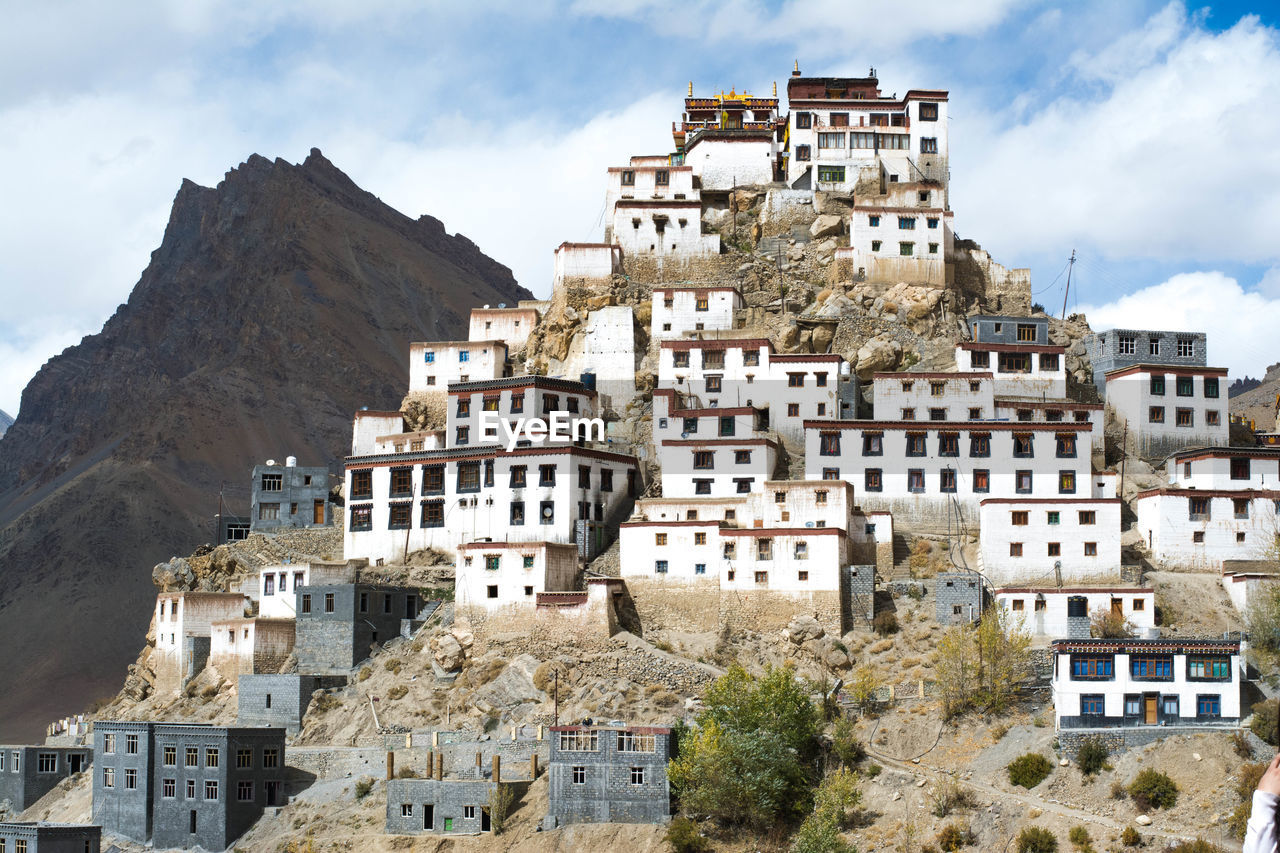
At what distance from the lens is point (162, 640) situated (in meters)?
78.1

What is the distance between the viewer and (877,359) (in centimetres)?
7888

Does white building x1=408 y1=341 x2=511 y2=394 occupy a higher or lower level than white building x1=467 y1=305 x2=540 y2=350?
lower

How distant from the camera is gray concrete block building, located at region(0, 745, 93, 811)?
7612 cm

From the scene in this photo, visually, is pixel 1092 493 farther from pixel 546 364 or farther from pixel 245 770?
pixel 245 770

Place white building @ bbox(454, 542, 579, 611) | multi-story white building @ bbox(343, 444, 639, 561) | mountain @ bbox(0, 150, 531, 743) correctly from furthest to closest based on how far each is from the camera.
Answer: mountain @ bbox(0, 150, 531, 743), multi-story white building @ bbox(343, 444, 639, 561), white building @ bbox(454, 542, 579, 611)

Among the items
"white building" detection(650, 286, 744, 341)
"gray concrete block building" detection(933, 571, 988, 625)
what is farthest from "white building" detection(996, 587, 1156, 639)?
"white building" detection(650, 286, 744, 341)

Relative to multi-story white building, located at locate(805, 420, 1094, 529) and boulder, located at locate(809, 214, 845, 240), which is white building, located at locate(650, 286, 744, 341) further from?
multi-story white building, located at locate(805, 420, 1094, 529)

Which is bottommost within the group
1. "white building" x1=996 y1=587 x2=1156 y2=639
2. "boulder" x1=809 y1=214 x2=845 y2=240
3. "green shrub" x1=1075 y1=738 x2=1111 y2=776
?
"green shrub" x1=1075 y1=738 x2=1111 y2=776

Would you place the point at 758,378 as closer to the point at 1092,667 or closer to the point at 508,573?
the point at 508,573

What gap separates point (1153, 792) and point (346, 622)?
1377 inches

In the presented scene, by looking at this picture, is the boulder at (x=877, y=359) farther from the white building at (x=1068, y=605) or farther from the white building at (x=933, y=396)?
the white building at (x=1068, y=605)

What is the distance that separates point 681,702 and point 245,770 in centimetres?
1800

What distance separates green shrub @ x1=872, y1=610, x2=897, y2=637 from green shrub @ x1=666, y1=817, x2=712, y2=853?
469 inches

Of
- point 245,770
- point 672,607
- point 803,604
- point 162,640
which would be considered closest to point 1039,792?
point 803,604
